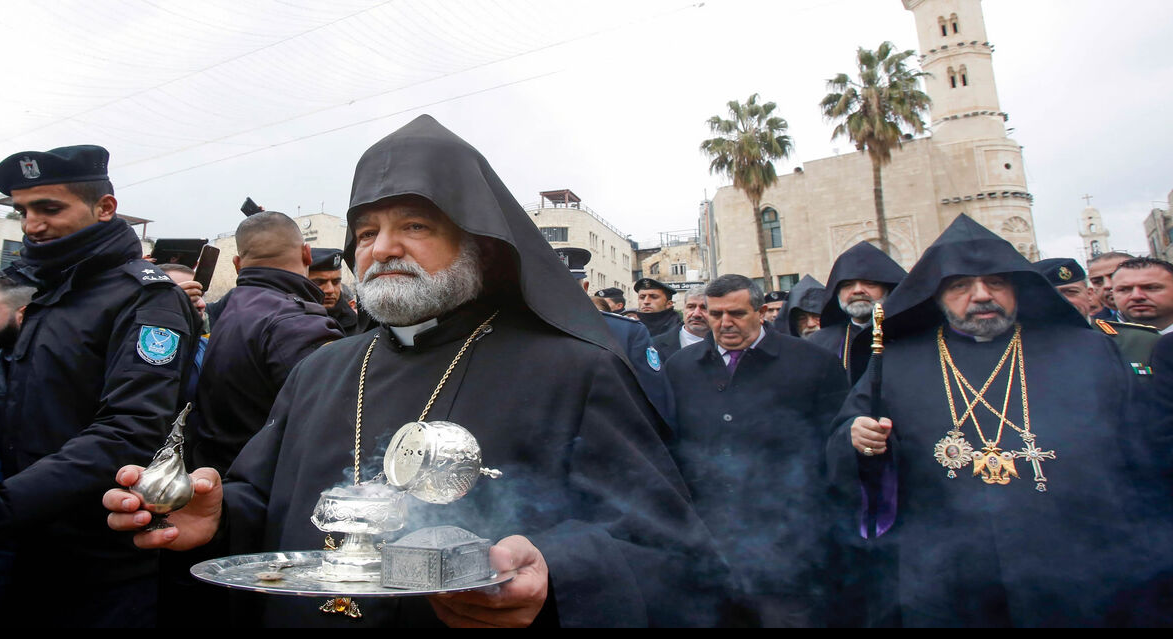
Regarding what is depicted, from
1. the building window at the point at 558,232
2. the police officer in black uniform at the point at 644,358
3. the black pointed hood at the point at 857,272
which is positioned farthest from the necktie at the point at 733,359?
the building window at the point at 558,232

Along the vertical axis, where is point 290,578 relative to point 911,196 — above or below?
below

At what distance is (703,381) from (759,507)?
1419 mm

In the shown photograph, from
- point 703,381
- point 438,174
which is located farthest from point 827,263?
point 438,174

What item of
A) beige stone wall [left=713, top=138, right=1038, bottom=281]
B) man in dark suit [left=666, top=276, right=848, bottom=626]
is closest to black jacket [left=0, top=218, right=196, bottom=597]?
man in dark suit [left=666, top=276, right=848, bottom=626]

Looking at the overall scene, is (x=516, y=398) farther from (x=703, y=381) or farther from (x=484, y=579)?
(x=703, y=381)

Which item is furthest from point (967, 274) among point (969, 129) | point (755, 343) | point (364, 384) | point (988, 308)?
point (969, 129)

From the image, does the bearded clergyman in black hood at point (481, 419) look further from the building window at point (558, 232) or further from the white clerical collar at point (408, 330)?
the building window at point (558, 232)

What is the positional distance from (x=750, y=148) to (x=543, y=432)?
28969mm

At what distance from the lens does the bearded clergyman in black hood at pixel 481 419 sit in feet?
5.36

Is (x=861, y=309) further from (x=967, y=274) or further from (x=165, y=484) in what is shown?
(x=165, y=484)

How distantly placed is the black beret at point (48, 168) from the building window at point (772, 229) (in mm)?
39655

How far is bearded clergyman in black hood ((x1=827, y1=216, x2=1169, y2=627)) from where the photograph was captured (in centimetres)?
274

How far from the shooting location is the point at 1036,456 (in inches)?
117

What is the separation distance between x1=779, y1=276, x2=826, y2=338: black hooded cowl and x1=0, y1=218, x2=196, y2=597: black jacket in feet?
21.0
